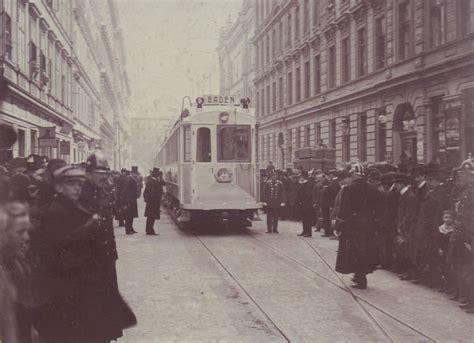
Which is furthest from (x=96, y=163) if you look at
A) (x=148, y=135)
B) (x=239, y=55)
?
(x=148, y=135)

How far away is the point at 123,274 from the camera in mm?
10070

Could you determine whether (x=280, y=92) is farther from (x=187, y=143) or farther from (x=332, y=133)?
(x=187, y=143)

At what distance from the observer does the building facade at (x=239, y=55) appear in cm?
5269

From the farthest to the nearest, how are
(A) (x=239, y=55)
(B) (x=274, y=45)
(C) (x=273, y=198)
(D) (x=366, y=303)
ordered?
(A) (x=239, y=55)
(B) (x=274, y=45)
(C) (x=273, y=198)
(D) (x=366, y=303)

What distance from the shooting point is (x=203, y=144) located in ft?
53.9

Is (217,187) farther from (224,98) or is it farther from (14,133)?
(14,133)

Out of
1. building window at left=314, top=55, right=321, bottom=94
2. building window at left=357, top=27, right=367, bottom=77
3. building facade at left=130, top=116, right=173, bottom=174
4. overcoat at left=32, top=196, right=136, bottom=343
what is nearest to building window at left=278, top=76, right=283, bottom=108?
building window at left=314, top=55, right=321, bottom=94

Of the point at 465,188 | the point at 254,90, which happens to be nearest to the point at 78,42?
the point at 254,90

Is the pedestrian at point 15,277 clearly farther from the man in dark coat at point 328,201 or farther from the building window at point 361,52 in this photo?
the building window at point 361,52

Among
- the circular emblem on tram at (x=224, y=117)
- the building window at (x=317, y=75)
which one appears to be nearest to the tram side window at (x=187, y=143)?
the circular emblem on tram at (x=224, y=117)

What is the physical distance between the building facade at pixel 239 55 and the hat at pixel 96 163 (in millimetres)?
44766

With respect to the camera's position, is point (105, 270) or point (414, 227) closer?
point (105, 270)

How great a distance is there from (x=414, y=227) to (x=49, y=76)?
69.9 feet

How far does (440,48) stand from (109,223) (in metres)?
16.3
